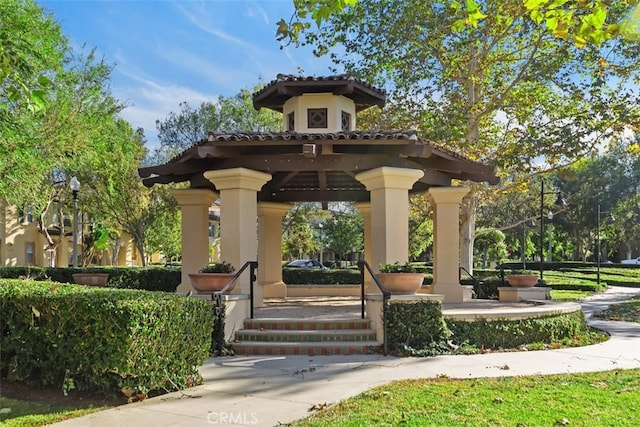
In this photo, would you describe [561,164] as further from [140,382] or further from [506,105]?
[140,382]

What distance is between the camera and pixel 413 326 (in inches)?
341

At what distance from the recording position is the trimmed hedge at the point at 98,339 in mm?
5707

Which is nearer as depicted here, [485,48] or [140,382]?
[140,382]

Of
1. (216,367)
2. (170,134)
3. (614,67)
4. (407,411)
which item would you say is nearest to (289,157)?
(216,367)

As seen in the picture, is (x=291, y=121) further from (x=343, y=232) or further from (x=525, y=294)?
(x=343, y=232)

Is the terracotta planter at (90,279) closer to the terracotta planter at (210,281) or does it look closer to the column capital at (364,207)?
the terracotta planter at (210,281)

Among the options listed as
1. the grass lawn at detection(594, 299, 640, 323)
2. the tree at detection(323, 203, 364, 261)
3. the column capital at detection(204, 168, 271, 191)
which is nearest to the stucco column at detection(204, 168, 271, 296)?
the column capital at detection(204, 168, 271, 191)

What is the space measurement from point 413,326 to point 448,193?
5055 mm

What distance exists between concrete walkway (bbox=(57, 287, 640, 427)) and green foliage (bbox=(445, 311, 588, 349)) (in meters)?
0.50

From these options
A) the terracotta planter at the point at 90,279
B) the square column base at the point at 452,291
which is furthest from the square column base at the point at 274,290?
the square column base at the point at 452,291

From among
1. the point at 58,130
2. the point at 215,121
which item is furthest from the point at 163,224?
the point at 58,130

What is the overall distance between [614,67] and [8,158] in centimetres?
1817

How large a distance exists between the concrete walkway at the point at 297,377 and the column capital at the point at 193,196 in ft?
17.2

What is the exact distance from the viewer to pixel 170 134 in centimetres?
3136
